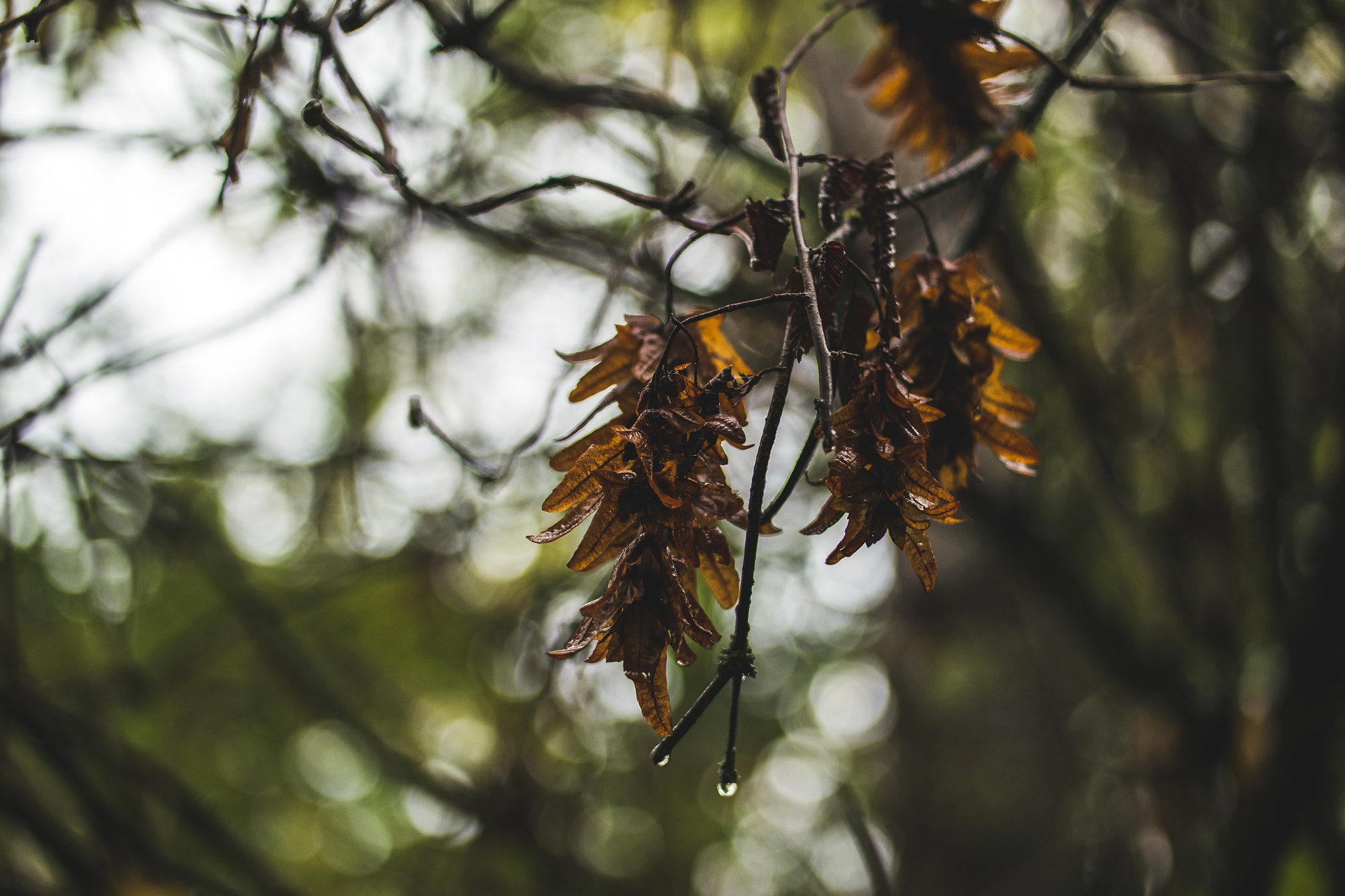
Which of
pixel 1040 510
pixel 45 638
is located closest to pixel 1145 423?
pixel 1040 510

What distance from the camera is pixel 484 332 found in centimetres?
385

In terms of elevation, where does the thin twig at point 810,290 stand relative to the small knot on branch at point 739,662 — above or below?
above

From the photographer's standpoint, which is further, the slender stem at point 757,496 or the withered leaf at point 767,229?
the withered leaf at point 767,229

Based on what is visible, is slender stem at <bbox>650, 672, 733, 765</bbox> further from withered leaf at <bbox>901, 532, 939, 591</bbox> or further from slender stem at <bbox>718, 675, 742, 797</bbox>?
withered leaf at <bbox>901, 532, 939, 591</bbox>

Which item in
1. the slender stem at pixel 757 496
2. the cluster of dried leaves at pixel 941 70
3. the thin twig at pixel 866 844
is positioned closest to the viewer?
the slender stem at pixel 757 496

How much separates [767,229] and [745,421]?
0.23 meters

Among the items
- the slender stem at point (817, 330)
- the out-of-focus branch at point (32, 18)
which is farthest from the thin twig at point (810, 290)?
the out-of-focus branch at point (32, 18)

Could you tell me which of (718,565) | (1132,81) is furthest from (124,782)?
(1132,81)

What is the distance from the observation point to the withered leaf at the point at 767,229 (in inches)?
36.9

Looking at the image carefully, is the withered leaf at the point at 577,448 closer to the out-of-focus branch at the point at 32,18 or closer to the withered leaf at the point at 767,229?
the withered leaf at the point at 767,229

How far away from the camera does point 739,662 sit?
749 millimetres

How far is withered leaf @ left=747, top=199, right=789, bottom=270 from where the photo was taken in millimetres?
937

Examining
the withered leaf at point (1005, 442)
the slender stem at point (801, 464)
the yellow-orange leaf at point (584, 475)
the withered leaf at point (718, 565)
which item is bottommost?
the slender stem at point (801, 464)

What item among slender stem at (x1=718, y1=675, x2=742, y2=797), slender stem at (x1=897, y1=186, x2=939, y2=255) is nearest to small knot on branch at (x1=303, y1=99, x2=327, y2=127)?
slender stem at (x1=897, y1=186, x2=939, y2=255)
